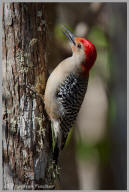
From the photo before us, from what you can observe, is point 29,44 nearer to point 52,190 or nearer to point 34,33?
point 34,33

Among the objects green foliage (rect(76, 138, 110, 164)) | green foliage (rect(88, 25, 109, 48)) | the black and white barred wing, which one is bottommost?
green foliage (rect(76, 138, 110, 164))

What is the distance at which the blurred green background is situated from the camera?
14.7 ft

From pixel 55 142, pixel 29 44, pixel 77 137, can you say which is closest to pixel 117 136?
pixel 77 137

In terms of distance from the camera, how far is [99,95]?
261 inches

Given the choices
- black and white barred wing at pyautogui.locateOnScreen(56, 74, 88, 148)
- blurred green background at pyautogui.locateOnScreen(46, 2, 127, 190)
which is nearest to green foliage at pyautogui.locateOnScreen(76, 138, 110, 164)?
blurred green background at pyautogui.locateOnScreen(46, 2, 127, 190)

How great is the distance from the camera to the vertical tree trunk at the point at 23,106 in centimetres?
318

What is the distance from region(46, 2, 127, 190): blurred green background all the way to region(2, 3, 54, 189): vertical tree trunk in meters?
0.53

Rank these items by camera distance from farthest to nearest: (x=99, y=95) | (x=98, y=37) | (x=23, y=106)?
→ (x=99, y=95) < (x=98, y=37) < (x=23, y=106)

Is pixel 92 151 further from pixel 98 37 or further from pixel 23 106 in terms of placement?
pixel 23 106

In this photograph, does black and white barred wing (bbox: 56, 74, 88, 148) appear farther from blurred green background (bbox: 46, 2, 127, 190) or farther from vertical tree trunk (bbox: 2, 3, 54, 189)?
blurred green background (bbox: 46, 2, 127, 190)

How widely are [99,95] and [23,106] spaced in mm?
Result: 3657

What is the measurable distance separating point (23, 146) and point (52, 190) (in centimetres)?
75

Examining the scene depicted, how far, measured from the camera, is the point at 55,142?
3.53 meters

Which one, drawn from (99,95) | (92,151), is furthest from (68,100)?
(99,95)
